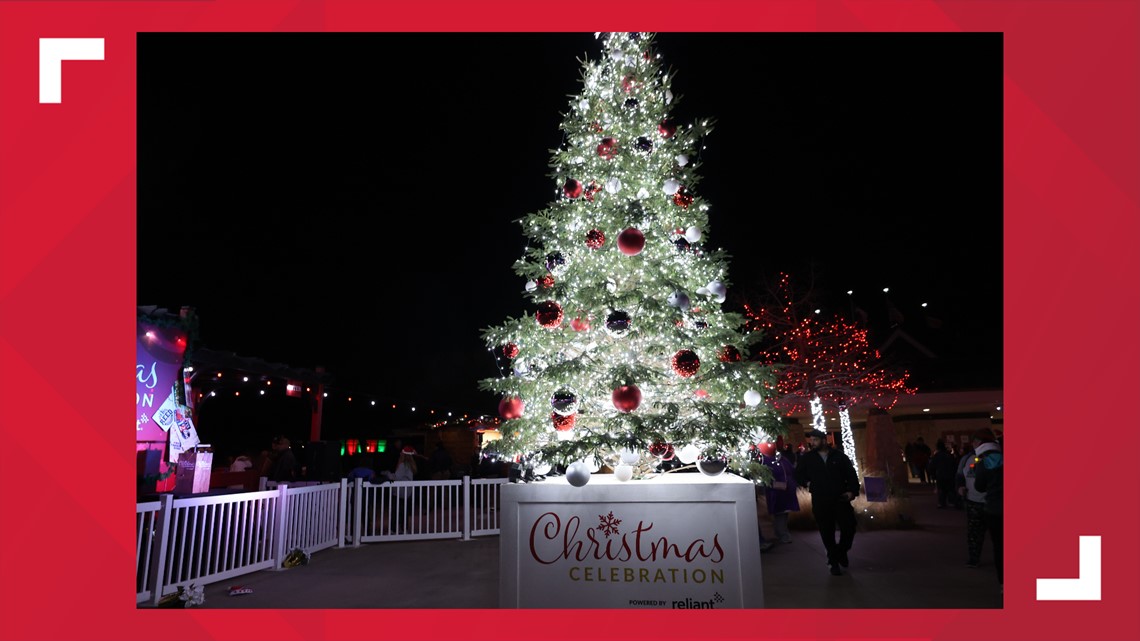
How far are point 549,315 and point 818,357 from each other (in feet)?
32.9

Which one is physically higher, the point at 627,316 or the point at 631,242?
the point at 631,242

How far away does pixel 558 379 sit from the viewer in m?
5.11

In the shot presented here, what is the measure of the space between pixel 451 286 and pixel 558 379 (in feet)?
67.9

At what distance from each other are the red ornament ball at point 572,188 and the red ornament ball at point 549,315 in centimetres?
122

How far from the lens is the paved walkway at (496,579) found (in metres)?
5.51

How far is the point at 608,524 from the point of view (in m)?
4.50

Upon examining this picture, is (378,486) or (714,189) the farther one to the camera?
(714,189)

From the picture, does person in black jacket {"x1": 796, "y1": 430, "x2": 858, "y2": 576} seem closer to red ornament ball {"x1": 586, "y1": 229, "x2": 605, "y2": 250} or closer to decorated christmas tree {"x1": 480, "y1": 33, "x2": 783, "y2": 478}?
decorated christmas tree {"x1": 480, "y1": 33, "x2": 783, "y2": 478}

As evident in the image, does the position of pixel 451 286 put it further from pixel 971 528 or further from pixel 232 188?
pixel 971 528

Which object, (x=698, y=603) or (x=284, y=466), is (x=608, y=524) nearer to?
(x=698, y=603)

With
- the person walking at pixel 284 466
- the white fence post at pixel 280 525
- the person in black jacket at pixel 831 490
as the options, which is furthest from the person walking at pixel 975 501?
the person walking at pixel 284 466

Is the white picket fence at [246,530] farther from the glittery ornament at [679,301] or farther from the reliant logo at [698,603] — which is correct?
the glittery ornament at [679,301]

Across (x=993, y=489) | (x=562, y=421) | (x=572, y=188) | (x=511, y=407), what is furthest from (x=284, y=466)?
(x=993, y=489)
